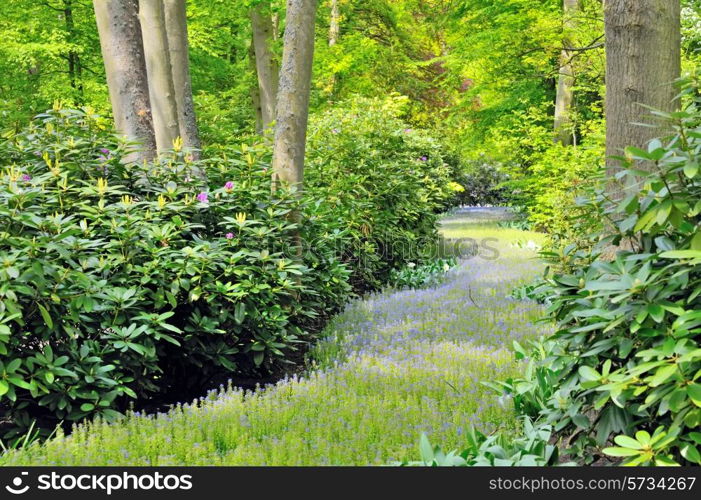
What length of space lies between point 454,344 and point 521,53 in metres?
11.8

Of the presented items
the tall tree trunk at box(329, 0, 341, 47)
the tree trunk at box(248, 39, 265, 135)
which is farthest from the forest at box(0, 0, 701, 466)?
the tree trunk at box(248, 39, 265, 135)

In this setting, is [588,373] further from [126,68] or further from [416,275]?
[416,275]

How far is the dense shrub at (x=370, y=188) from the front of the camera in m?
8.62

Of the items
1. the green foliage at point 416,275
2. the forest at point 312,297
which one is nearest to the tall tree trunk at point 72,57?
the forest at point 312,297

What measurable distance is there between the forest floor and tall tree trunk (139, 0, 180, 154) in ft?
11.1

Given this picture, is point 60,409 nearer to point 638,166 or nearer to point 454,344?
point 454,344

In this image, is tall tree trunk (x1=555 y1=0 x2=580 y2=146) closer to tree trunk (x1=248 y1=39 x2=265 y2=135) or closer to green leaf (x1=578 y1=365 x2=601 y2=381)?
tree trunk (x1=248 y1=39 x2=265 y2=135)

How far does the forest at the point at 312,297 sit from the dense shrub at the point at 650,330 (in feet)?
0.04

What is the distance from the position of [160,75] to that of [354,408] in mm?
5640

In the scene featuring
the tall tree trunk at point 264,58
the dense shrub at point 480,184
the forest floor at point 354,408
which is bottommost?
the dense shrub at point 480,184

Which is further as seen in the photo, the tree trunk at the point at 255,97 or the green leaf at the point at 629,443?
the tree trunk at the point at 255,97

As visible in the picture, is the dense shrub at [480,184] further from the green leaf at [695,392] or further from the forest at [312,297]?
the green leaf at [695,392]

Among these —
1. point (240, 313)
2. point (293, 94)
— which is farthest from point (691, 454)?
point (293, 94)

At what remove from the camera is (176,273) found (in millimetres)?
4773
